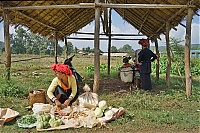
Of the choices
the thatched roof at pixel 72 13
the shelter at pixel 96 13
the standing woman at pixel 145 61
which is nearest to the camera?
the shelter at pixel 96 13

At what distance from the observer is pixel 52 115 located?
455 centimetres

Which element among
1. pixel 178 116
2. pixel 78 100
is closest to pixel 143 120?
pixel 178 116

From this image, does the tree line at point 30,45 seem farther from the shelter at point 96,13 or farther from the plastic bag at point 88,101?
the plastic bag at point 88,101

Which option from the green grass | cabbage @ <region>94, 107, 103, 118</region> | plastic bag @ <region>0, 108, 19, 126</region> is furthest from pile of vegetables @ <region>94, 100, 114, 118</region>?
plastic bag @ <region>0, 108, 19, 126</region>

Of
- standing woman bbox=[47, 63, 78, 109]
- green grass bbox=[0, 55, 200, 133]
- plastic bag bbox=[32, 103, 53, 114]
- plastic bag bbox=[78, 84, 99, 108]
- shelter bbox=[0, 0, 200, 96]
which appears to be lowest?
green grass bbox=[0, 55, 200, 133]

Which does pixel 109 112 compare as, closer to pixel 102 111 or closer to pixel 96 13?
pixel 102 111

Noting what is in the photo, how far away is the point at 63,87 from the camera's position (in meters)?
4.94

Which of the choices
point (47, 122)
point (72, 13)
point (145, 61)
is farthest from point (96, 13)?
point (72, 13)

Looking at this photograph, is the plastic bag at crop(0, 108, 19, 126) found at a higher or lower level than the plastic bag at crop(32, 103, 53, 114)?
lower

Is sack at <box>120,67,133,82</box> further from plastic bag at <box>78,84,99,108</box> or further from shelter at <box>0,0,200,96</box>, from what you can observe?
plastic bag at <box>78,84,99,108</box>

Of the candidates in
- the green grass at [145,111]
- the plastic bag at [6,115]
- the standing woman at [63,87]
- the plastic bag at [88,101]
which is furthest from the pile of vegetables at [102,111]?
the plastic bag at [6,115]

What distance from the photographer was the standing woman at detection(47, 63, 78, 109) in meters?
4.70

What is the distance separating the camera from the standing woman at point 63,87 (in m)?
4.70

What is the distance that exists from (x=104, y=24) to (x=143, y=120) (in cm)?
782
